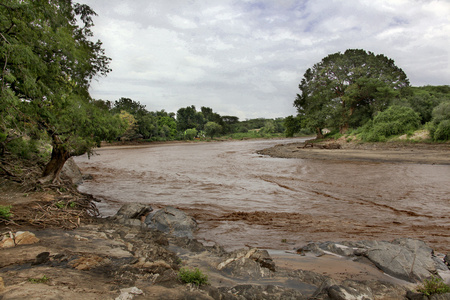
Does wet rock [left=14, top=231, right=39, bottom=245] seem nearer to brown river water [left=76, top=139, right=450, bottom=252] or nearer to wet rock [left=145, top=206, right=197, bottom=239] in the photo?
wet rock [left=145, top=206, right=197, bottom=239]

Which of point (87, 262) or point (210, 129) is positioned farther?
point (210, 129)

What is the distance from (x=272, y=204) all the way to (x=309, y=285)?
619 centimetres

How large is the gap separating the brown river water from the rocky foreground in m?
1.25

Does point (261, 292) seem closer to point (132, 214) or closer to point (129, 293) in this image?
point (129, 293)

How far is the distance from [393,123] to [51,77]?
104 ft

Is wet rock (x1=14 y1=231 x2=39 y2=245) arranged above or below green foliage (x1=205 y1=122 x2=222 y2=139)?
below

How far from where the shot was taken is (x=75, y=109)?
304 inches

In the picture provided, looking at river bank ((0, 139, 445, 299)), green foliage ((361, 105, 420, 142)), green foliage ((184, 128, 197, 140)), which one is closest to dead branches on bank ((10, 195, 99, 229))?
river bank ((0, 139, 445, 299))

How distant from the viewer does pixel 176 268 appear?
421 centimetres

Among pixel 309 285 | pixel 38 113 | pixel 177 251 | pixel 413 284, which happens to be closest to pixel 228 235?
pixel 177 251

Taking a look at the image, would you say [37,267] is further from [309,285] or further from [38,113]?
[38,113]

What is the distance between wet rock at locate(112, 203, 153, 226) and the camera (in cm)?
737

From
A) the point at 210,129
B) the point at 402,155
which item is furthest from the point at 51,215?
the point at 210,129

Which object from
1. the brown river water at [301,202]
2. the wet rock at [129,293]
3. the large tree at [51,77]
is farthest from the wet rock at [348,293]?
the large tree at [51,77]
